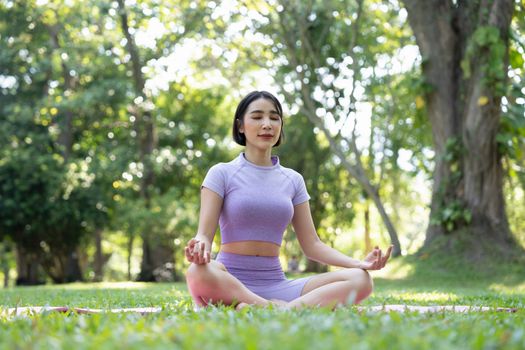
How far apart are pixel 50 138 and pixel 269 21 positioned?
9.06m

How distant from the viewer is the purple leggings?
4477 mm

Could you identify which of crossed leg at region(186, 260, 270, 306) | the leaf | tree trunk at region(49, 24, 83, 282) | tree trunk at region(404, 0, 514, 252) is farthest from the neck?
tree trunk at region(49, 24, 83, 282)

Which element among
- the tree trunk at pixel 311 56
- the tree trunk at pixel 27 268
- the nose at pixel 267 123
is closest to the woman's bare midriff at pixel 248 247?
the nose at pixel 267 123

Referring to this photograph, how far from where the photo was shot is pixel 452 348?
220 centimetres

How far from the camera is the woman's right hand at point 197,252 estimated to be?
396 cm

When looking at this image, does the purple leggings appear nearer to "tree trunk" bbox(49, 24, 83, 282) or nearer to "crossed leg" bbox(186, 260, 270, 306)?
"crossed leg" bbox(186, 260, 270, 306)

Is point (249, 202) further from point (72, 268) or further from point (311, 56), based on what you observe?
point (72, 268)

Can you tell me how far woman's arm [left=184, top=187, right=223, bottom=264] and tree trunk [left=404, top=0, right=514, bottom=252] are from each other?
6.74 m

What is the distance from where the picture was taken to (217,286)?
4.17m

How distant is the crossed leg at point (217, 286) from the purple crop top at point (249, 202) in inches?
12.8

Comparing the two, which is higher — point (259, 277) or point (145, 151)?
point (145, 151)

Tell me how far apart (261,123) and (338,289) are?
1.11 m

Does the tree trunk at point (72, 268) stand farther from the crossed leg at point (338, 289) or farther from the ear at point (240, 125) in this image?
the crossed leg at point (338, 289)

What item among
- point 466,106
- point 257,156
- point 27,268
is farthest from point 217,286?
point 27,268
